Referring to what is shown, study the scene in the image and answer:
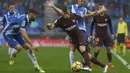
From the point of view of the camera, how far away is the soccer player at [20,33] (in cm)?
1216

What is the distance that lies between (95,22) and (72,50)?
9.82ft

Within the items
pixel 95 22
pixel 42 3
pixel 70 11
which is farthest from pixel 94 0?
pixel 70 11

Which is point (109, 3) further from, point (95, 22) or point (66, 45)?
point (95, 22)

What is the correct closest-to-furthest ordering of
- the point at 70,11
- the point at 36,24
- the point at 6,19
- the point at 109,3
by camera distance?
the point at 70,11
the point at 6,19
the point at 36,24
the point at 109,3

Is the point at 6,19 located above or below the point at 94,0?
above

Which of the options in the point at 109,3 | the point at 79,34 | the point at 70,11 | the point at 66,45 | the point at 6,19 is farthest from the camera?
the point at 109,3

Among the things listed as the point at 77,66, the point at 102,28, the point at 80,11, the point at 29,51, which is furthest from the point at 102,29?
the point at 29,51

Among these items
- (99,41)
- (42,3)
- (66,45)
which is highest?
(99,41)

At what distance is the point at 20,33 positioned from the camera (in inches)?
530

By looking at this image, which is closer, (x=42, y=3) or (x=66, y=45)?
(x=66, y=45)

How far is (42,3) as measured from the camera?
37344mm

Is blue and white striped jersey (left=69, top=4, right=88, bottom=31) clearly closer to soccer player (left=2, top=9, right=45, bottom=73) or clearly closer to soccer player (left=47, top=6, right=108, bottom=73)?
soccer player (left=47, top=6, right=108, bottom=73)

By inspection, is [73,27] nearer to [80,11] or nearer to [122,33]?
[80,11]

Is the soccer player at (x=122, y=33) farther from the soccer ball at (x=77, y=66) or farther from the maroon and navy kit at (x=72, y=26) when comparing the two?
the soccer ball at (x=77, y=66)
